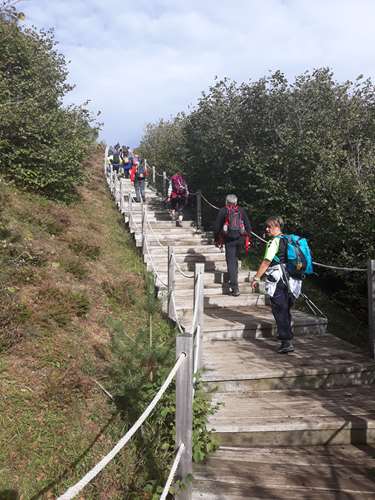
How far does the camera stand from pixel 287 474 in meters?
3.21

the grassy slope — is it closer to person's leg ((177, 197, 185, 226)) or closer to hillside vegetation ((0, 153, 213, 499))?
hillside vegetation ((0, 153, 213, 499))

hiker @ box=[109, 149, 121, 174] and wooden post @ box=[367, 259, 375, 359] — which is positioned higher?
hiker @ box=[109, 149, 121, 174]

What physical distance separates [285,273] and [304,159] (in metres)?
6.26

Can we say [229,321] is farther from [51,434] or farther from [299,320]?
[51,434]

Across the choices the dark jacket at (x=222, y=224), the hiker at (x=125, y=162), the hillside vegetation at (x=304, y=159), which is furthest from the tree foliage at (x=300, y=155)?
the hiker at (x=125, y=162)

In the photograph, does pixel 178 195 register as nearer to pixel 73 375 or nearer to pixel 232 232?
pixel 232 232

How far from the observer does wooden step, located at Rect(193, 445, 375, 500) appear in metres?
2.98

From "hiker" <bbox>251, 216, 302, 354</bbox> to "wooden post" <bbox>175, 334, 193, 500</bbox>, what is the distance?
9.14ft

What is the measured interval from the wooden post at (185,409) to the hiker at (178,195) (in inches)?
390

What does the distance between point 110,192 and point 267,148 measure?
761cm

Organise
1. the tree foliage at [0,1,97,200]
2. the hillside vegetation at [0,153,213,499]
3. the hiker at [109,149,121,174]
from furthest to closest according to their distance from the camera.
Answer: the hiker at [109,149,121,174] < the tree foliage at [0,1,97,200] < the hillside vegetation at [0,153,213,499]

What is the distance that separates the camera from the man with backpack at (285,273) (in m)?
5.23

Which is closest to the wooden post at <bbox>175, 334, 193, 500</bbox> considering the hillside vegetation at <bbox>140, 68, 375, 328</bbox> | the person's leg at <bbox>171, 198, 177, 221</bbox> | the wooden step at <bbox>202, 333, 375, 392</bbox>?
the wooden step at <bbox>202, 333, 375, 392</bbox>

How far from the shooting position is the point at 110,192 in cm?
1664
